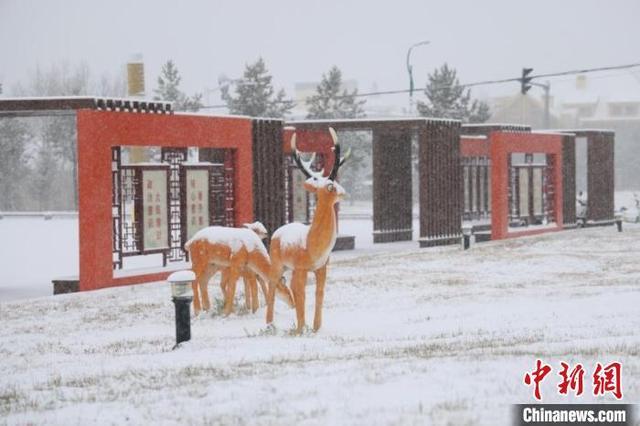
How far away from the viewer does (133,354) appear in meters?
11.7

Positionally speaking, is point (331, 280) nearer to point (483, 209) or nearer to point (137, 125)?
point (137, 125)

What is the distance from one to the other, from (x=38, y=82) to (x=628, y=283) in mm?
69917

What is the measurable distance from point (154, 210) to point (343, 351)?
440 inches

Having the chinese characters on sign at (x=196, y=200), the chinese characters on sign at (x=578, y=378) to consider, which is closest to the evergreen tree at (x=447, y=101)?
the chinese characters on sign at (x=196, y=200)

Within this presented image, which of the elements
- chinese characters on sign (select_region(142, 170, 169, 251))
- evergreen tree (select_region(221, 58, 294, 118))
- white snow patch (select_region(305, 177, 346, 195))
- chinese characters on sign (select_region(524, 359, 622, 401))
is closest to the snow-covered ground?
chinese characters on sign (select_region(524, 359, 622, 401))

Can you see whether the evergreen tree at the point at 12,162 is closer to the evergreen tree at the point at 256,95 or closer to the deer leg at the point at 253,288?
the evergreen tree at the point at 256,95

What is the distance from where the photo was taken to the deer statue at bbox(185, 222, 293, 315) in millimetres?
14812

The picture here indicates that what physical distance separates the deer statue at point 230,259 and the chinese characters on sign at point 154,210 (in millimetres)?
6065

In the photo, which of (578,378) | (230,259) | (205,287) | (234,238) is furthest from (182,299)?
(578,378)

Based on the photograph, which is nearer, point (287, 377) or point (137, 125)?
point (287, 377)

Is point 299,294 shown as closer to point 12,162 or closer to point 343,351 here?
point 343,351

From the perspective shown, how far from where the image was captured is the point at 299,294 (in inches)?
527

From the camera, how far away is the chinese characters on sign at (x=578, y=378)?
305 inches

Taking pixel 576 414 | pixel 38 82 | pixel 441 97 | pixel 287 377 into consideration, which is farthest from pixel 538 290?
pixel 38 82
